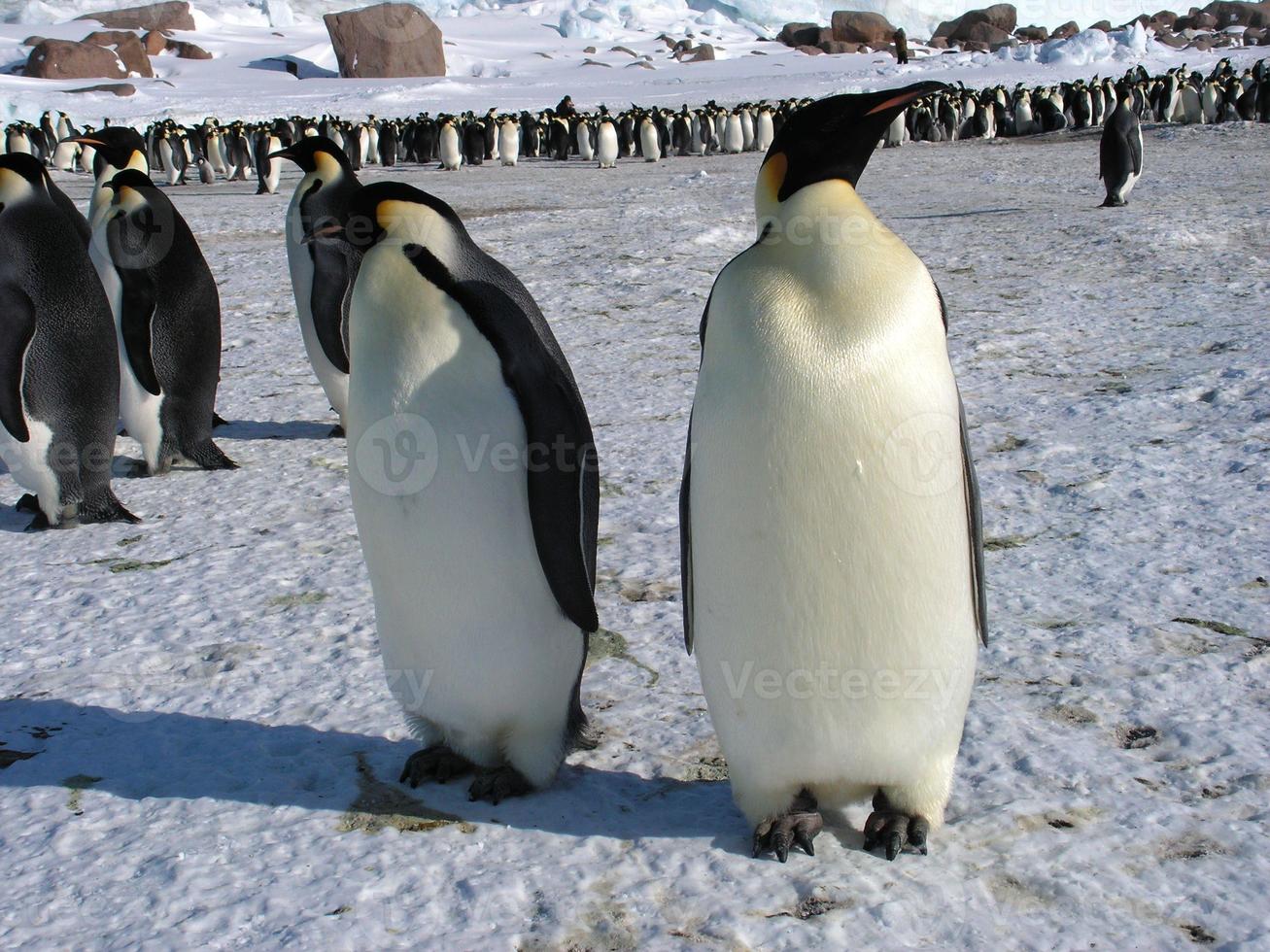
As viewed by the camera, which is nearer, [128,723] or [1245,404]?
[128,723]

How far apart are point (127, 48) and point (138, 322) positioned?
41074 millimetres

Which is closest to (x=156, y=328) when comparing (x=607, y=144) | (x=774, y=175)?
(x=774, y=175)

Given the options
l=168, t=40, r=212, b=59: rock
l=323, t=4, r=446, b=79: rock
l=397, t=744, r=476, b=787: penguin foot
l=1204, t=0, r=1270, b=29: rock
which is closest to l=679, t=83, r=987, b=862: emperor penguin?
l=397, t=744, r=476, b=787: penguin foot

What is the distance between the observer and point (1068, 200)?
10.7 meters

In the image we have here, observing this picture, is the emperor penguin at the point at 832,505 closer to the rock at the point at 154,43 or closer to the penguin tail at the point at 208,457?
the penguin tail at the point at 208,457

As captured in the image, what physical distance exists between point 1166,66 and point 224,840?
40.6m

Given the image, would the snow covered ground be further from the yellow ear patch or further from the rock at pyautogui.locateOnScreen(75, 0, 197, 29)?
the rock at pyautogui.locateOnScreen(75, 0, 197, 29)

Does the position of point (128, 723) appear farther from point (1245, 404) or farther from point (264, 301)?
point (264, 301)

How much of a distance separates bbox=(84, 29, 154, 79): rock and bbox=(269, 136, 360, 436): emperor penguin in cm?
3922

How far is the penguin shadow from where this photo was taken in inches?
84.1

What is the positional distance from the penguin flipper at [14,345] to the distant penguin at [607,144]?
1735 centimetres

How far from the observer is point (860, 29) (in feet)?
169

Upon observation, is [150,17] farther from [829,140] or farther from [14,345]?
[829,140]

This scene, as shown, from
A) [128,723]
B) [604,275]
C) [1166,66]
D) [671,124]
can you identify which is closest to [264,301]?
[604,275]
